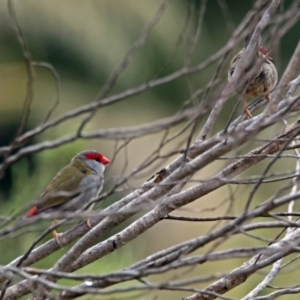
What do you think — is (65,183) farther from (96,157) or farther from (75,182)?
(96,157)

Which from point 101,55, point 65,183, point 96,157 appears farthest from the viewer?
point 101,55

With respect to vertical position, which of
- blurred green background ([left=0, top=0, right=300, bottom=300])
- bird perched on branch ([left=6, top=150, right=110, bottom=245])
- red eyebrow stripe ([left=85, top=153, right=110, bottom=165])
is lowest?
bird perched on branch ([left=6, top=150, right=110, bottom=245])

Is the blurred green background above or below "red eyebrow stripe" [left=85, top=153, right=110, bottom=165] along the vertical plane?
above

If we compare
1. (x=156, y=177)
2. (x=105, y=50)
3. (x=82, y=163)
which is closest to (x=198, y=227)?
(x=105, y=50)

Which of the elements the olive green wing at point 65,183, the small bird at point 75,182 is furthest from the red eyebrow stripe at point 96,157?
the olive green wing at point 65,183

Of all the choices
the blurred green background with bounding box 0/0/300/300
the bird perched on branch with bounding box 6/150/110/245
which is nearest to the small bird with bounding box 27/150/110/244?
the bird perched on branch with bounding box 6/150/110/245

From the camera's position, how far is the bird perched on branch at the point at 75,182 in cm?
465

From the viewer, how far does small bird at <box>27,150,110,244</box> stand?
4652mm

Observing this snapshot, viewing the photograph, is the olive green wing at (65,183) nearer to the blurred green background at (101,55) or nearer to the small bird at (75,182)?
the small bird at (75,182)

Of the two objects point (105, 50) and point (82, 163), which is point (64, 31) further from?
point (82, 163)

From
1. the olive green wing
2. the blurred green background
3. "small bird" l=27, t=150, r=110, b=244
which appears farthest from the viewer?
the blurred green background

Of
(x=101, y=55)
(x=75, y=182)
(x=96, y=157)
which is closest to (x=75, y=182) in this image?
(x=75, y=182)

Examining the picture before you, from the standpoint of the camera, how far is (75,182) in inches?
196

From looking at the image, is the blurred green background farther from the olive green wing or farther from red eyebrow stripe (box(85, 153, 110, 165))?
the olive green wing
